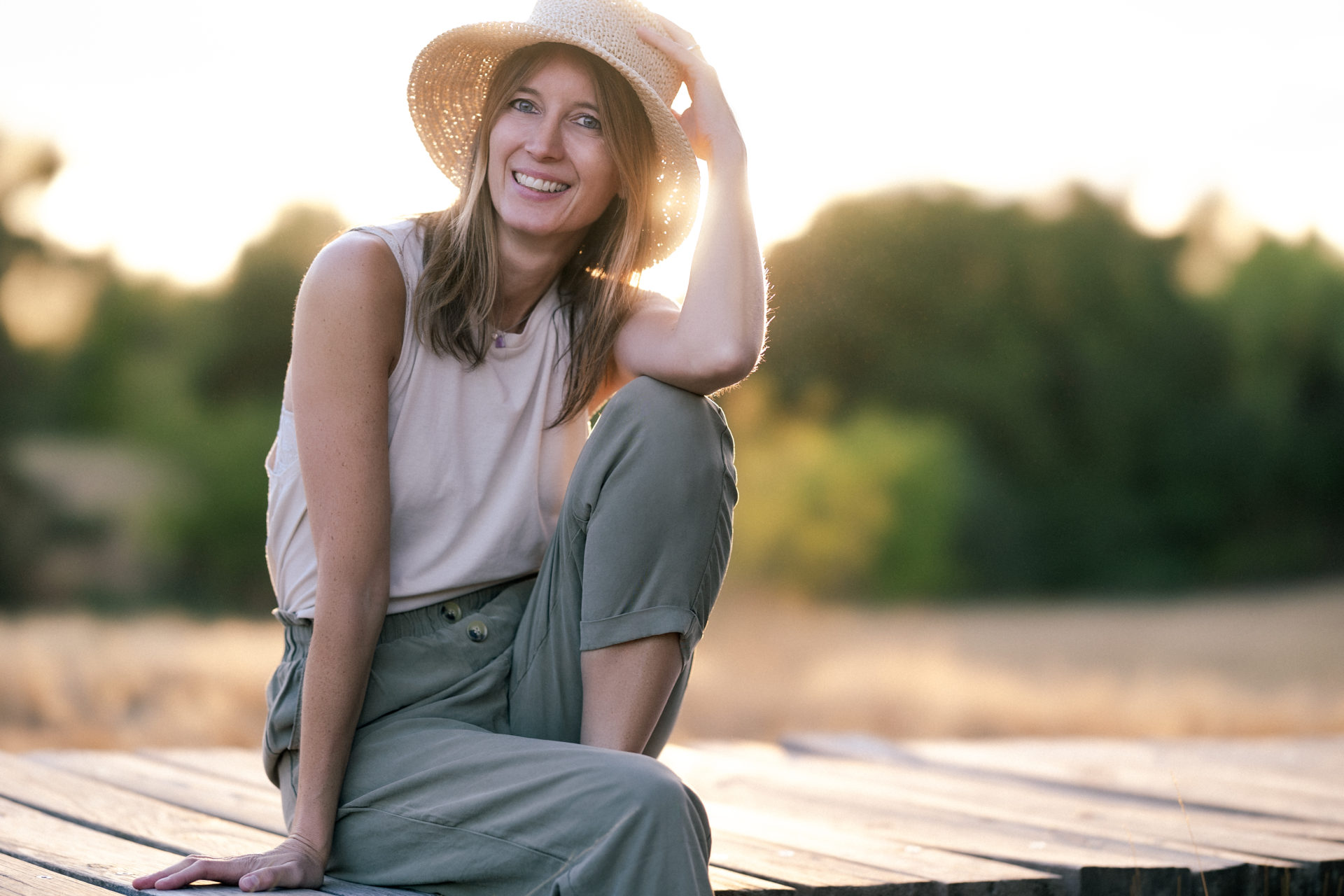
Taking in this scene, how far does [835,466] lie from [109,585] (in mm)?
6433

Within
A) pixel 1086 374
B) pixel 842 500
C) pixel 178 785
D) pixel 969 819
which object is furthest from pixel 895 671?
pixel 1086 374

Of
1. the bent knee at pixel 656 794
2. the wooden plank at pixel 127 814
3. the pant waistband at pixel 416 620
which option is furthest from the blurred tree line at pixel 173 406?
the bent knee at pixel 656 794

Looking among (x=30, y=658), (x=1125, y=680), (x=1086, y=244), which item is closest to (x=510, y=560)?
(x=30, y=658)

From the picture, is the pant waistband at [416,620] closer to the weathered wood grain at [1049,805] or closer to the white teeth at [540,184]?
the white teeth at [540,184]

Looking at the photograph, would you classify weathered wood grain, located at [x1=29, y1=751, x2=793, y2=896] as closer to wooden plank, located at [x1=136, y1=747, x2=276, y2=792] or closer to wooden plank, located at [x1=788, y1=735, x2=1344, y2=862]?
wooden plank, located at [x1=136, y1=747, x2=276, y2=792]

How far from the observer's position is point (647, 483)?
159 centimetres

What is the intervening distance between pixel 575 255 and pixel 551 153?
0.22 meters

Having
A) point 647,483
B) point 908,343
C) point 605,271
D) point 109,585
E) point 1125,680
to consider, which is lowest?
point 109,585

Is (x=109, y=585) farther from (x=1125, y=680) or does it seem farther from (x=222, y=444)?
(x=1125, y=680)

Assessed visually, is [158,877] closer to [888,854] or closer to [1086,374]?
[888,854]

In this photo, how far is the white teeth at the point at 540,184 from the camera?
1786 mm

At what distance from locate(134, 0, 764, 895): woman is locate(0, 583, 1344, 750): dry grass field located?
7.40 feet

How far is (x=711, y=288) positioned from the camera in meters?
1.76

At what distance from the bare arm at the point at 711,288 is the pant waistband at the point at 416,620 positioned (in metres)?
0.38
